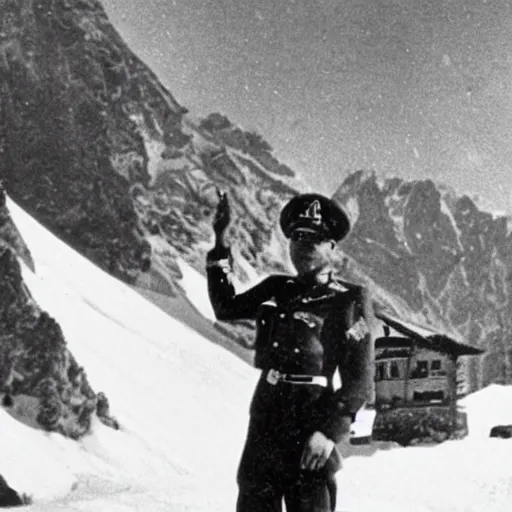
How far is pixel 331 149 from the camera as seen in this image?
4.11 metres

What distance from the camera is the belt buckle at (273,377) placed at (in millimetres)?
2725

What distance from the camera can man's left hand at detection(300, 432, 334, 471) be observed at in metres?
2.56

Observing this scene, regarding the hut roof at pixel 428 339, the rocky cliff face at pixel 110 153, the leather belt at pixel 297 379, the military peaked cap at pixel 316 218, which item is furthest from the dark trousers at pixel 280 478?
the hut roof at pixel 428 339

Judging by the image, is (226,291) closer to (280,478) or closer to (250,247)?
(250,247)

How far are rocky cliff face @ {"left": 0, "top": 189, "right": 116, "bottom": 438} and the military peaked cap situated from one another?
1261 millimetres

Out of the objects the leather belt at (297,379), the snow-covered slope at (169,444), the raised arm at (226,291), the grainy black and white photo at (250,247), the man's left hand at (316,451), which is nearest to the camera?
the man's left hand at (316,451)

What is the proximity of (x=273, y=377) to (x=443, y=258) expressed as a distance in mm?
1890

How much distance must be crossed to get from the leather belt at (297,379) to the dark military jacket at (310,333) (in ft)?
0.04

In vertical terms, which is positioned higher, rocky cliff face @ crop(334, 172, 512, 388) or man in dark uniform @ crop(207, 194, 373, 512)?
rocky cliff face @ crop(334, 172, 512, 388)

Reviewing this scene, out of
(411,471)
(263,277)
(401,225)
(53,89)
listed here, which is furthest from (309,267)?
(53,89)

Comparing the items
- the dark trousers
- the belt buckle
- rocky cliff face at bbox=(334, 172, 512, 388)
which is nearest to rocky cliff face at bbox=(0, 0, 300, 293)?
rocky cliff face at bbox=(334, 172, 512, 388)

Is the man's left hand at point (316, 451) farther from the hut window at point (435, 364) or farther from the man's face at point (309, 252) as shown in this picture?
the hut window at point (435, 364)

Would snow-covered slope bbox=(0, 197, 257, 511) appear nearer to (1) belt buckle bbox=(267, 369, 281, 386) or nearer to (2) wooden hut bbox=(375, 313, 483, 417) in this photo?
(2) wooden hut bbox=(375, 313, 483, 417)

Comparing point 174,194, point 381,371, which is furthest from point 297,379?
point 174,194
